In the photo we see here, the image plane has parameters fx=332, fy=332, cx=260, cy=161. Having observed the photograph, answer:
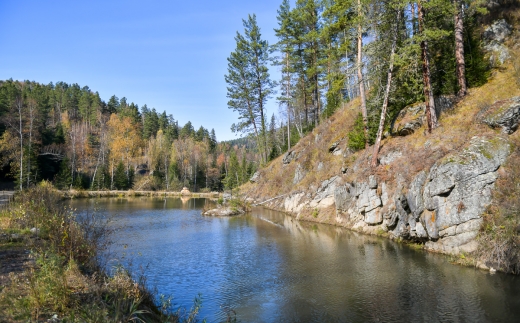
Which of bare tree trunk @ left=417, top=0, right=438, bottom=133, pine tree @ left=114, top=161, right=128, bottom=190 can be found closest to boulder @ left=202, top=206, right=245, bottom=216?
bare tree trunk @ left=417, top=0, right=438, bottom=133

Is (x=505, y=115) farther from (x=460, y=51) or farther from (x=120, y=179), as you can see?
(x=120, y=179)

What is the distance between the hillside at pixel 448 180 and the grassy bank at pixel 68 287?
35.7 feet

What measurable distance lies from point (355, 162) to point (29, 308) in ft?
70.6

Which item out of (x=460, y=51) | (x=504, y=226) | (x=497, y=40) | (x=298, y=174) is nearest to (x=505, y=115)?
(x=504, y=226)

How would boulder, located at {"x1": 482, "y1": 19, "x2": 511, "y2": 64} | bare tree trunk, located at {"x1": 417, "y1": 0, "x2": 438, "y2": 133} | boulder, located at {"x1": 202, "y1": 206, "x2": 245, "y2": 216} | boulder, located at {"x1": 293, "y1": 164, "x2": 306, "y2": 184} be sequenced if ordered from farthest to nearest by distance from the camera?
boulder, located at {"x1": 293, "y1": 164, "x2": 306, "y2": 184}, boulder, located at {"x1": 202, "y1": 206, "x2": 245, "y2": 216}, boulder, located at {"x1": 482, "y1": 19, "x2": 511, "y2": 64}, bare tree trunk, located at {"x1": 417, "y1": 0, "x2": 438, "y2": 133}

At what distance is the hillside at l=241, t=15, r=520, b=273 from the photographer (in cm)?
1252

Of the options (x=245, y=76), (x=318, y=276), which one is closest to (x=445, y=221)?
(x=318, y=276)

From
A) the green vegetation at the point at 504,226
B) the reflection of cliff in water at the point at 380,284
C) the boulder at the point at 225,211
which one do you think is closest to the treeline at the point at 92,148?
the boulder at the point at 225,211

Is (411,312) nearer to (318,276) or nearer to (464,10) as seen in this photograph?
(318,276)

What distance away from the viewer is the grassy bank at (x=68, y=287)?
5754 mm

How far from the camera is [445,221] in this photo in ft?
45.2

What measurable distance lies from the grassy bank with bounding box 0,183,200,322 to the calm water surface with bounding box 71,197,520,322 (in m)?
1.80

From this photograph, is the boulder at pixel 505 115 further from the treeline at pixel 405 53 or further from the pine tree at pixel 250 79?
the pine tree at pixel 250 79

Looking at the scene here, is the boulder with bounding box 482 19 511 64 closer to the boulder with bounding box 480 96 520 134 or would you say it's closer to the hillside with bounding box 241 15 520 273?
the hillside with bounding box 241 15 520 273
